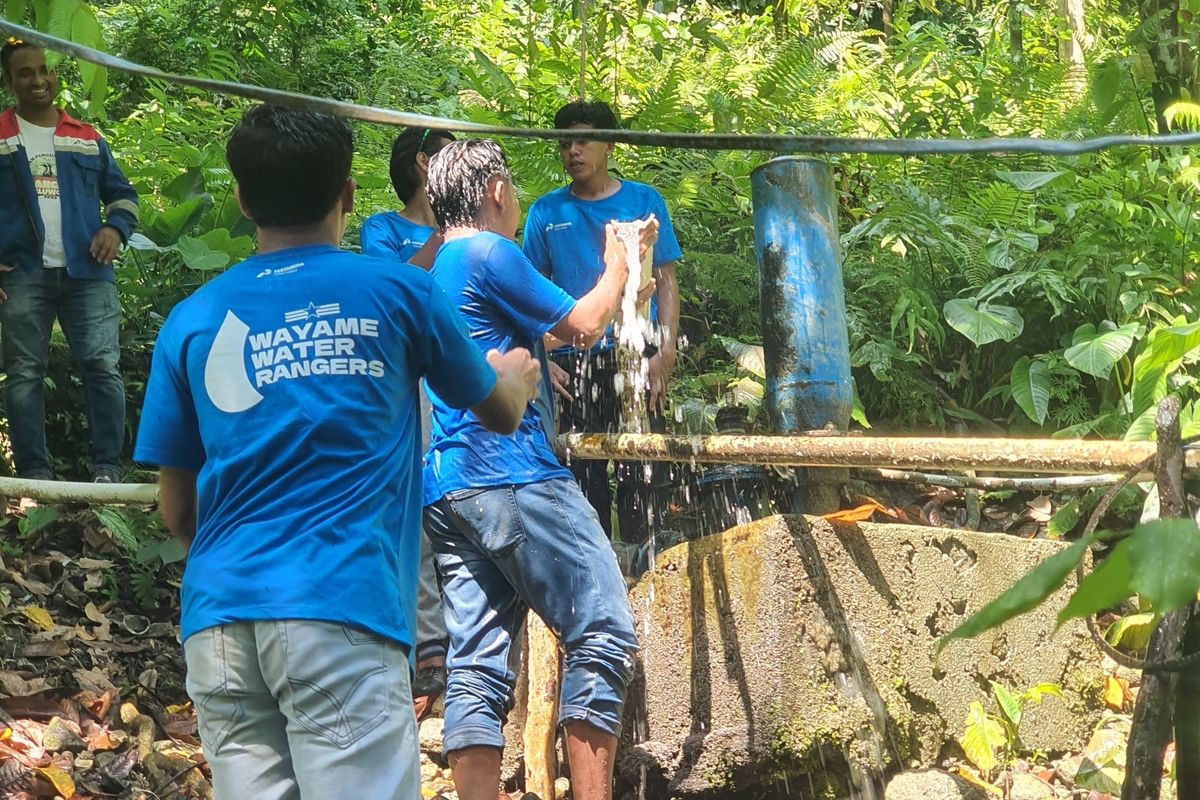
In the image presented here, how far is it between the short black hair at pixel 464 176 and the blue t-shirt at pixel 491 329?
10 cm

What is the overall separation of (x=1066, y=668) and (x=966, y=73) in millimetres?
5250

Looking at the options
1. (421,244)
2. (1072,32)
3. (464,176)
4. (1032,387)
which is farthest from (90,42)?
(1072,32)

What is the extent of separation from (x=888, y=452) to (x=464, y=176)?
4.32 feet

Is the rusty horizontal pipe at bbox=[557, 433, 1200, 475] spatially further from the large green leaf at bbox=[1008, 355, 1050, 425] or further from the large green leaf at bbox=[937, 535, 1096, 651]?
the large green leaf at bbox=[1008, 355, 1050, 425]

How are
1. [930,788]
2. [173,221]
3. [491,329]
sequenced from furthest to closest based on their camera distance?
[173,221] < [930,788] < [491,329]

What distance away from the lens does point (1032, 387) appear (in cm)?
625

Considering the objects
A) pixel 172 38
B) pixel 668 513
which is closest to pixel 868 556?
pixel 668 513

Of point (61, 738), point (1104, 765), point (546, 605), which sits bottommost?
point (1104, 765)

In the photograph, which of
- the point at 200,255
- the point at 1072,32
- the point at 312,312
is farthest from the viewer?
the point at 1072,32

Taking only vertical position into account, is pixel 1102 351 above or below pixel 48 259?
below

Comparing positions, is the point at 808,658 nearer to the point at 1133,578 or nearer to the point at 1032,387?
the point at 1032,387

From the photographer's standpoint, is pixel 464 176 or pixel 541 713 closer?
pixel 464 176

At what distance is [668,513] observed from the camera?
4.95 m

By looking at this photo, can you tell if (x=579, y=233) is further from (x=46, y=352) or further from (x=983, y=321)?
(x=983, y=321)
